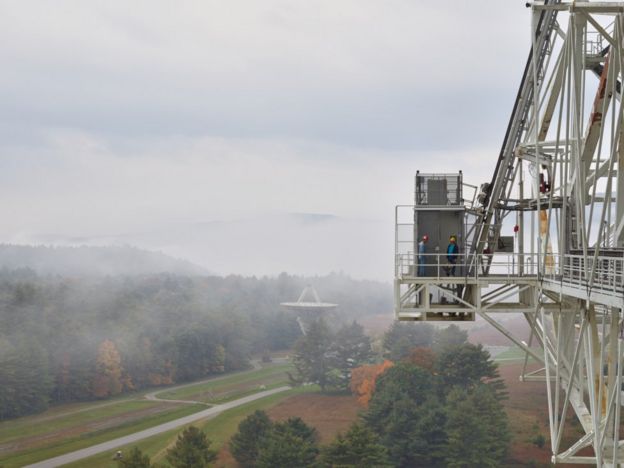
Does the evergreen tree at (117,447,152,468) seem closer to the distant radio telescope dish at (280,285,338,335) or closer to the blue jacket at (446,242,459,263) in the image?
the blue jacket at (446,242,459,263)

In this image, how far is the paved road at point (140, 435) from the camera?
258 ft

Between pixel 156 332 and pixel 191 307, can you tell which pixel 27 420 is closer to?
pixel 156 332

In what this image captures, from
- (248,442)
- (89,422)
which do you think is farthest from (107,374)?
(248,442)

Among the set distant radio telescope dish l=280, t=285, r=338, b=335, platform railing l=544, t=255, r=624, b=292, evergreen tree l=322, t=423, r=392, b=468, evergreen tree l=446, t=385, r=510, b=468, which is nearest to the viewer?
platform railing l=544, t=255, r=624, b=292

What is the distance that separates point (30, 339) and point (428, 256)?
292 ft

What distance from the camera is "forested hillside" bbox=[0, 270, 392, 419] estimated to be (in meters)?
95.8

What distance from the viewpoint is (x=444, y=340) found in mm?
114562

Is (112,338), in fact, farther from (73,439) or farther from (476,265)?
(476,265)

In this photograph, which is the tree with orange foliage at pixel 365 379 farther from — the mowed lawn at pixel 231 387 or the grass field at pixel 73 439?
the grass field at pixel 73 439

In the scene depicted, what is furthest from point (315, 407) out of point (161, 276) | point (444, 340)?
point (161, 276)

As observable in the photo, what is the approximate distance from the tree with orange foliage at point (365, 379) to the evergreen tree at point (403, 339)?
9.40 metres

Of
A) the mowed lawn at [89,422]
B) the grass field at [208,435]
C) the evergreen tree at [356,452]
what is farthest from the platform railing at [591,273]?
the mowed lawn at [89,422]

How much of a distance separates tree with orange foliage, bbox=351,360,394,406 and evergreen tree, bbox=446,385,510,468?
18893 mm

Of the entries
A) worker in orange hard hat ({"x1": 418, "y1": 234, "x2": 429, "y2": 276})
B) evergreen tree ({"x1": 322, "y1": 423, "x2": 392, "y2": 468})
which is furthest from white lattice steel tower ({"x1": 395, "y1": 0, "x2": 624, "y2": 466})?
evergreen tree ({"x1": 322, "y1": 423, "x2": 392, "y2": 468})
